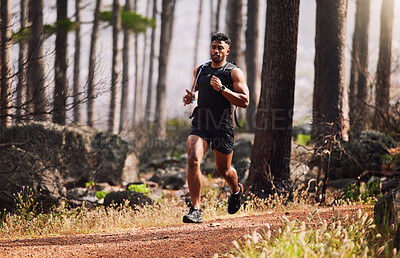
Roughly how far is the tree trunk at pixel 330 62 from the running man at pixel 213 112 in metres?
6.02

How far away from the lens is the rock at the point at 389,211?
472 cm

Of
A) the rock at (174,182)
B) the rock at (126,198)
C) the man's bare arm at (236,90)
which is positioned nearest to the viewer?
the man's bare arm at (236,90)

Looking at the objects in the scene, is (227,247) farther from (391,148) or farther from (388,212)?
(391,148)

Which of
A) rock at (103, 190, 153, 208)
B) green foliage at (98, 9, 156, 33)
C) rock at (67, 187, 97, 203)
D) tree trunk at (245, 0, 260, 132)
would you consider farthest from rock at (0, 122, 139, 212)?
green foliage at (98, 9, 156, 33)

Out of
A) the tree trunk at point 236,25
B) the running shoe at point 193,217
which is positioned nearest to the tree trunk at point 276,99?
the running shoe at point 193,217

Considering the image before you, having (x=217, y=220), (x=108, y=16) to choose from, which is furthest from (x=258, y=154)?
(x=108, y=16)

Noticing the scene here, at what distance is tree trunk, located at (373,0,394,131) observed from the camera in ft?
45.1

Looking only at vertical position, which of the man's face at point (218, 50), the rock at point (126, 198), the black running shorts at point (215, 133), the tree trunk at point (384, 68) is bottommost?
the rock at point (126, 198)

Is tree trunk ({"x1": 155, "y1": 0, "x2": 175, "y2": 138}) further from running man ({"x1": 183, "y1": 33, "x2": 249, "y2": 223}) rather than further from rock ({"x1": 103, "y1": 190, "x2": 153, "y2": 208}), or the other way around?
running man ({"x1": 183, "y1": 33, "x2": 249, "y2": 223})

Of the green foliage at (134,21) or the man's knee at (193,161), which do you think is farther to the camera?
the green foliage at (134,21)

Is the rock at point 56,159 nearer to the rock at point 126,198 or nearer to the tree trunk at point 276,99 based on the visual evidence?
the rock at point 126,198

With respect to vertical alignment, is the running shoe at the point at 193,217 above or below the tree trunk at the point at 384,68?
below

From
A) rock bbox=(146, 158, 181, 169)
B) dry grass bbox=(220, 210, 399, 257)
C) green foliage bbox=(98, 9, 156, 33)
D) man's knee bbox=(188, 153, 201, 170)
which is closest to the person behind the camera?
dry grass bbox=(220, 210, 399, 257)

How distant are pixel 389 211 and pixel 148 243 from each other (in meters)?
2.46
